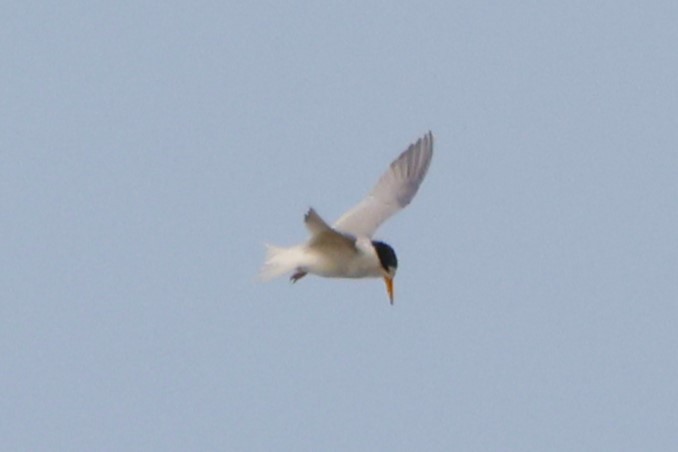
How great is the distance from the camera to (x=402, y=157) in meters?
12.9

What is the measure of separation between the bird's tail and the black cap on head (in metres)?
0.57

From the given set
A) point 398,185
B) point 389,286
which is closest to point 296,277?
point 389,286

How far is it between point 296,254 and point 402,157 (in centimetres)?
217

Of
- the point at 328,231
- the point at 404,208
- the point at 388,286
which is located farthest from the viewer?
the point at 404,208

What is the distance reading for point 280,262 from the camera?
11.0m

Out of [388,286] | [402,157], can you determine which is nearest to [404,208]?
[402,157]

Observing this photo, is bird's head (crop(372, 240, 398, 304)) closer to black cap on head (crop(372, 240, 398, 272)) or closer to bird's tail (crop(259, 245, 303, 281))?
black cap on head (crop(372, 240, 398, 272))

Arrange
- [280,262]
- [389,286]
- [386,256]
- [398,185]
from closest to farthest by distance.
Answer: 1. [280,262]
2. [386,256]
3. [389,286]
4. [398,185]

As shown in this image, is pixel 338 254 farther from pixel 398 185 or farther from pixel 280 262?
pixel 398 185

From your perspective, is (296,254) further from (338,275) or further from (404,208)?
(404,208)

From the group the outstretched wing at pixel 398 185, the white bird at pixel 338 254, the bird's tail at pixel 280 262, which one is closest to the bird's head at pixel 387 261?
the white bird at pixel 338 254

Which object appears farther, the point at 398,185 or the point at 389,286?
the point at 398,185

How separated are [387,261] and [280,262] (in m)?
0.75

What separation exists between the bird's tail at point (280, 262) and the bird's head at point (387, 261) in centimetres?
57
